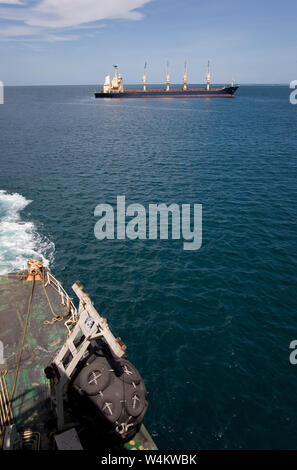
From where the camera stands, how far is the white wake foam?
100 feet

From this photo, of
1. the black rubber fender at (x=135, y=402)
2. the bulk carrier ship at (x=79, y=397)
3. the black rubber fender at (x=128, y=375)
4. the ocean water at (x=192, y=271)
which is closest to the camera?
the bulk carrier ship at (x=79, y=397)

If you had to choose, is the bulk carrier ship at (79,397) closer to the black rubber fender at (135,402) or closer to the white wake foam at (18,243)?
the black rubber fender at (135,402)

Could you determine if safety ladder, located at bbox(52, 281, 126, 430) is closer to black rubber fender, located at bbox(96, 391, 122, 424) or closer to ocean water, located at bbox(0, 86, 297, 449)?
black rubber fender, located at bbox(96, 391, 122, 424)

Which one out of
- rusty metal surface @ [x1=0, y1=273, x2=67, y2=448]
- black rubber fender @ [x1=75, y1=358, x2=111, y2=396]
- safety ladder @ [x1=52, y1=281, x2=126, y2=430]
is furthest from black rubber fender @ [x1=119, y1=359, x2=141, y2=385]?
rusty metal surface @ [x1=0, y1=273, x2=67, y2=448]

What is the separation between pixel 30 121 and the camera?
11744 cm

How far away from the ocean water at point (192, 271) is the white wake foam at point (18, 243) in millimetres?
203

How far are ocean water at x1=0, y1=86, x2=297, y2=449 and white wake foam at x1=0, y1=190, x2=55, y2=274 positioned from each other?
0.20 meters

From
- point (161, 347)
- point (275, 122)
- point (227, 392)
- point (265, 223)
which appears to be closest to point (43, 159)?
point (265, 223)

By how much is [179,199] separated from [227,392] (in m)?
32.1

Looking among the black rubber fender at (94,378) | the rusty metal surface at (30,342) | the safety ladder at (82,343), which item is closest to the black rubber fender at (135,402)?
the black rubber fender at (94,378)

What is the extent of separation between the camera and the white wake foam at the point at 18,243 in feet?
100

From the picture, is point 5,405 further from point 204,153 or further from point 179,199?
point 204,153

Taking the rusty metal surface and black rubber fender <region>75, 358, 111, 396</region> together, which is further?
the rusty metal surface

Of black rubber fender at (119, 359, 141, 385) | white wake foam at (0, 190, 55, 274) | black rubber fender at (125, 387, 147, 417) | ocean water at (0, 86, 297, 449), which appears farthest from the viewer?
white wake foam at (0, 190, 55, 274)
